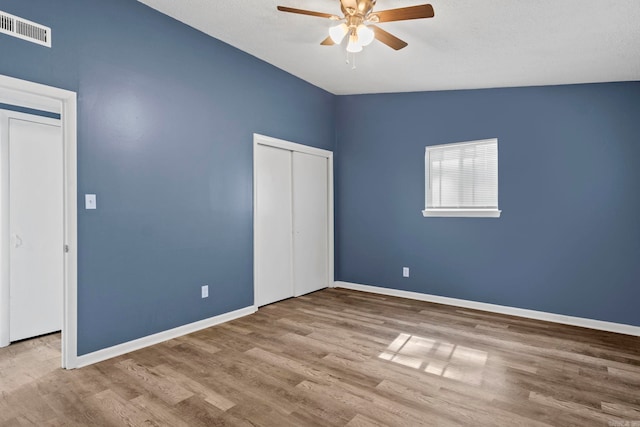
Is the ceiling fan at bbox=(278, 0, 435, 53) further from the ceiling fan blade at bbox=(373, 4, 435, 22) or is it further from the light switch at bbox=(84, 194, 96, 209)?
the light switch at bbox=(84, 194, 96, 209)

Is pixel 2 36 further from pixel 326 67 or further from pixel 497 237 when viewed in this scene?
pixel 497 237

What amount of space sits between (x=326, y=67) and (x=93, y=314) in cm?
338

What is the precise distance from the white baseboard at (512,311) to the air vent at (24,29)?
4.34m

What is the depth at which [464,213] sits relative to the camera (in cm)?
425

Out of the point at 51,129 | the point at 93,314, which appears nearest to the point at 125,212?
the point at 93,314

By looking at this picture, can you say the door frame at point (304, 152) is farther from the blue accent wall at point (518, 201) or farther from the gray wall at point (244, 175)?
the blue accent wall at point (518, 201)

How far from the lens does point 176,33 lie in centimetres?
326

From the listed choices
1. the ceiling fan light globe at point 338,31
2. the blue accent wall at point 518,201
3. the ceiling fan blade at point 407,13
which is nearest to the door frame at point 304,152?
the blue accent wall at point 518,201

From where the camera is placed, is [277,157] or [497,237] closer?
[497,237]

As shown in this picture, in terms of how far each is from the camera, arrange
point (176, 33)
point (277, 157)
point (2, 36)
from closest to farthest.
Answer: point (2, 36) → point (176, 33) → point (277, 157)

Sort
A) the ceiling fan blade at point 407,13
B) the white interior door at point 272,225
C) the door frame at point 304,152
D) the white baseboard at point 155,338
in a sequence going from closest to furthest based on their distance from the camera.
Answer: the ceiling fan blade at point 407,13, the white baseboard at point 155,338, the door frame at point 304,152, the white interior door at point 272,225

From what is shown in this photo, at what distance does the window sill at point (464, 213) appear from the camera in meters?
4.04

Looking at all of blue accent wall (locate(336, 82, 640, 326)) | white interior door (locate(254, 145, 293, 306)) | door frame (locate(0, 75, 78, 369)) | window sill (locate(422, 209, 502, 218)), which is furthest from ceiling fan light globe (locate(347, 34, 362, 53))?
window sill (locate(422, 209, 502, 218))

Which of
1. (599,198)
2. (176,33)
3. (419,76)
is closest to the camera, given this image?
(176,33)
